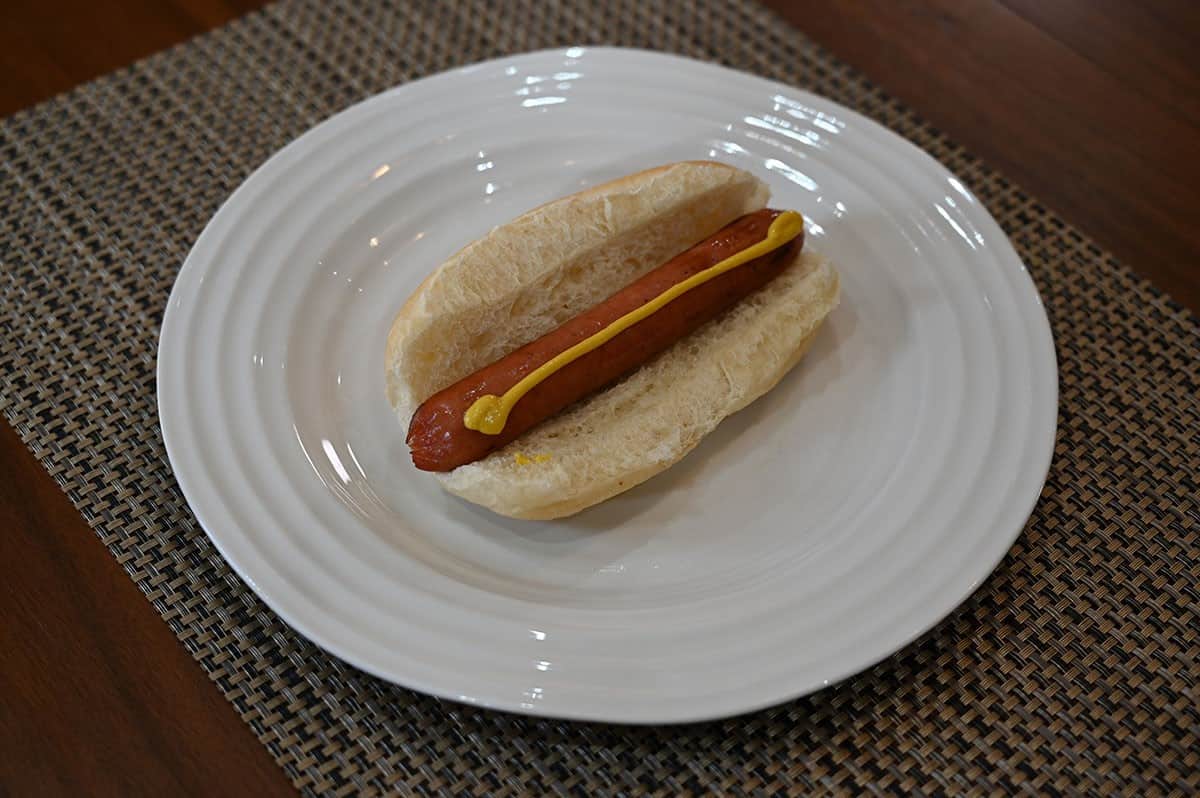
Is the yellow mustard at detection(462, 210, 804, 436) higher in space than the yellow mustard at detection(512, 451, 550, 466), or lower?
higher

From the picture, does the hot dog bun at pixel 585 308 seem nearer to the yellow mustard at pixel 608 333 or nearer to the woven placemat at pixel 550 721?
the yellow mustard at pixel 608 333

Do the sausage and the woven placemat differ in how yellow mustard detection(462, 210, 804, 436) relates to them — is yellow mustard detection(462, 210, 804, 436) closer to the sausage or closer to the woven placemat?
the sausage

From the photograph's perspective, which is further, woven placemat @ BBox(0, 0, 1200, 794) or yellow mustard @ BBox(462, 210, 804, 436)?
yellow mustard @ BBox(462, 210, 804, 436)

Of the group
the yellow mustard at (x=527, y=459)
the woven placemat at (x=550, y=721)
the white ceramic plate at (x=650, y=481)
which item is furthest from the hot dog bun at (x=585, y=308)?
the woven placemat at (x=550, y=721)

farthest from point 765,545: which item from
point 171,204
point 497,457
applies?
point 171,204

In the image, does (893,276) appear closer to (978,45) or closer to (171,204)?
(978,45)

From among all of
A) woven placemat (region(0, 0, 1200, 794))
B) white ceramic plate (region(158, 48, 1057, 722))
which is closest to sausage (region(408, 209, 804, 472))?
white ceramic plate (region(158, 48, 1057, 722))
